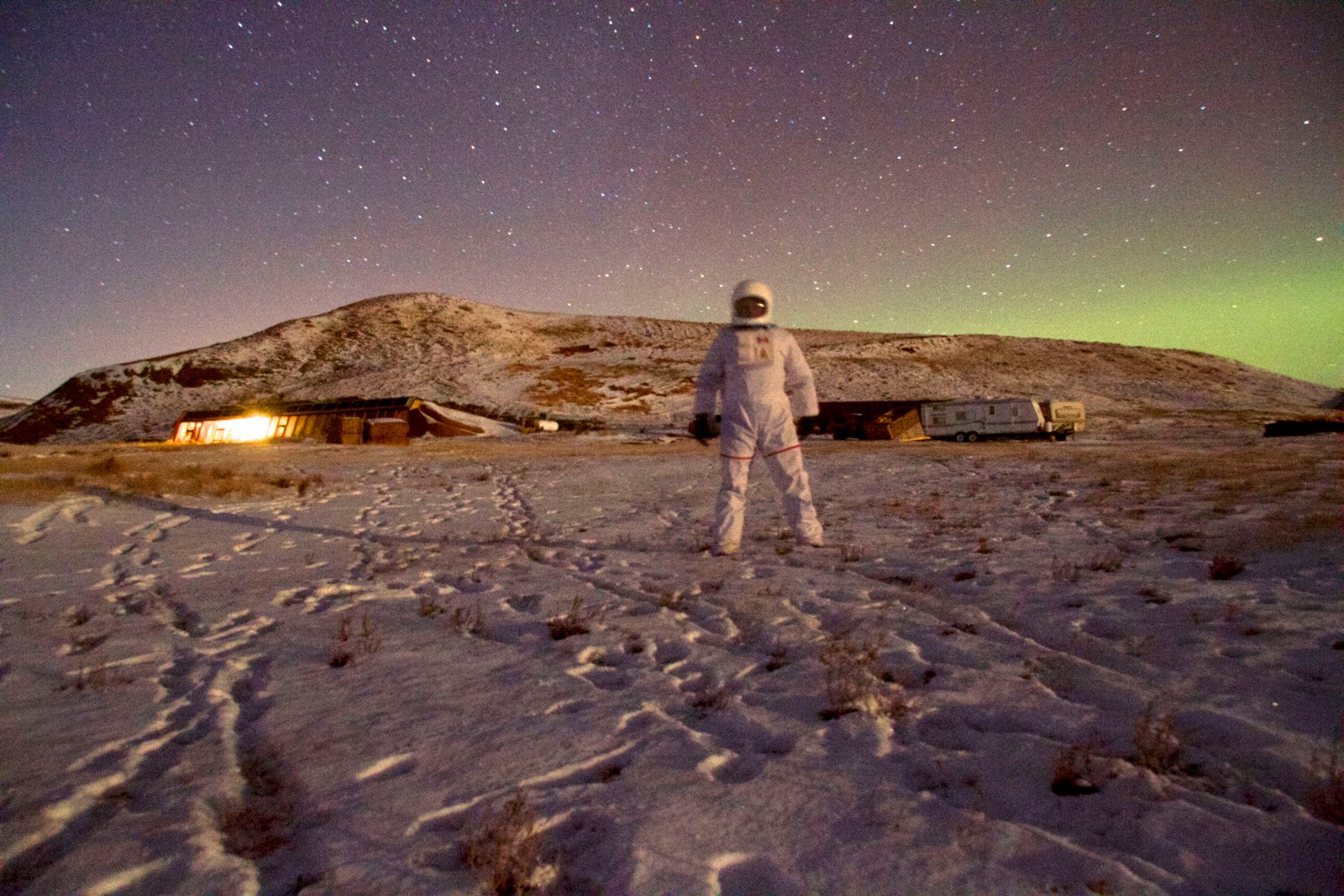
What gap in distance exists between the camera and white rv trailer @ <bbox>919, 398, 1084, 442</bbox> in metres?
30.6

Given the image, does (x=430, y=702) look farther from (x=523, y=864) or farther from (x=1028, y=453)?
(x=1028, y=453)

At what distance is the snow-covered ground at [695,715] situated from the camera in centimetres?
190

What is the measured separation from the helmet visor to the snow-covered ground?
242cm

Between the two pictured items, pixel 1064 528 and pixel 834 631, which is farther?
pixel 1064 528

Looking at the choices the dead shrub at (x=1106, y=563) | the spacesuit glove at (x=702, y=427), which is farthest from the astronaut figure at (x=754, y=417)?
the dead shrub at (x=1106, y=563)

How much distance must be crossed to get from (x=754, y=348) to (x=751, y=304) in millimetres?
463

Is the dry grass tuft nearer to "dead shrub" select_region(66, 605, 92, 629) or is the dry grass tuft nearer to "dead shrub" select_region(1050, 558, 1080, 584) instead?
"dead shrub" select_region(1050, 558, 1080, 584)

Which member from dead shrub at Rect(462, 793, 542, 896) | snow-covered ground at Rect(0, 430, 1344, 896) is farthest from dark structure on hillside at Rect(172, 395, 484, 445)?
dead shrub at Rect(462, 793, 542, 896)

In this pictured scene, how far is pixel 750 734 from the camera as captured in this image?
107 inches

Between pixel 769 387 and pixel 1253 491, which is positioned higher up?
pixel 769 387

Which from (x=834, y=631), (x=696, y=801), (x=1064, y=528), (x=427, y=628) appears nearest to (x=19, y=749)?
(x=427, y=628)

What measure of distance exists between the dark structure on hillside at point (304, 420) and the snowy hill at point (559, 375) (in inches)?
464

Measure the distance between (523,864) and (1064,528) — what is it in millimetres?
6885

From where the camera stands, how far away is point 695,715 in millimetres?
2920
